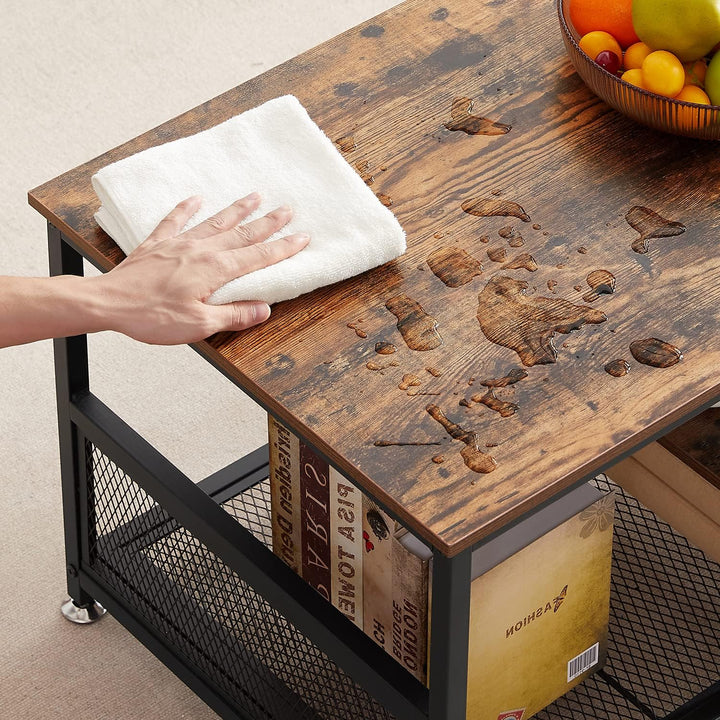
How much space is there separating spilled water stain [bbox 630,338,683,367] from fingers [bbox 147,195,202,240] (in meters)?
0.49

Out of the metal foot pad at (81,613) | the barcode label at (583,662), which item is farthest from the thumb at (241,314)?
the metal foot pad at (81,613)

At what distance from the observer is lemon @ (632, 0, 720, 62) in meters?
1.51

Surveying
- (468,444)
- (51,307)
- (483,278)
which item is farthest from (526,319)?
(51,307)

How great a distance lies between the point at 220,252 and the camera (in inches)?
56.4

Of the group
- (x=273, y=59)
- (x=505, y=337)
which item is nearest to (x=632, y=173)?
(x=505, y=337)

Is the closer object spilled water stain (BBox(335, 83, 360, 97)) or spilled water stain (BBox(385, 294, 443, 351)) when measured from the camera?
spilled water stain (BBox(385, 294, 443, 351))

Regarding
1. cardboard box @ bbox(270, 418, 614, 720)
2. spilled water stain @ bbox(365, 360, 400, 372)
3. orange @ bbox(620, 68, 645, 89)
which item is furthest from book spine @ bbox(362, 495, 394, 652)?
orange @ bbox(620, 68, 645, 89)

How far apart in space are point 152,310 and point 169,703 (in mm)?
723

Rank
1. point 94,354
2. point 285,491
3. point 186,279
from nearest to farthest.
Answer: point 186,279, point 285,491, point 94,354

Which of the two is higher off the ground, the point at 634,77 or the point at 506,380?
the point at 634,77

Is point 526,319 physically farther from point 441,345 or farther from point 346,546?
point 346,546

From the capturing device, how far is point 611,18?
1.62 meters

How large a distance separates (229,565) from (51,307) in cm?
40

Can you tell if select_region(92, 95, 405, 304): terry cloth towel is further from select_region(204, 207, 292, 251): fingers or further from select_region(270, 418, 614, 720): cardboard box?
select_region(270, 418, 614, 720): cardboard box
